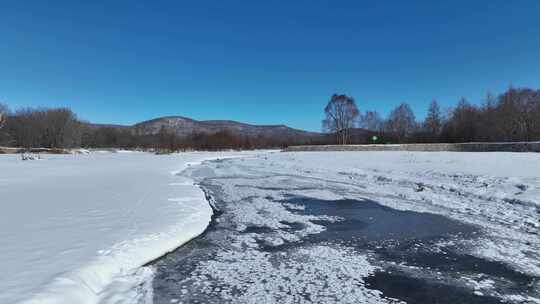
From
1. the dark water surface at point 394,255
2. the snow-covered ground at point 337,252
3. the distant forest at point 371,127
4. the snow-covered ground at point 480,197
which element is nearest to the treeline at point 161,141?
the distant forest at point 371,127

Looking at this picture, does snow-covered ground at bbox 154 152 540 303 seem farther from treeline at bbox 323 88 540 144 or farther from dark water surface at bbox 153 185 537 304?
treeline at bbox 323 88 540 144

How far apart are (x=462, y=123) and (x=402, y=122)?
18.6 m

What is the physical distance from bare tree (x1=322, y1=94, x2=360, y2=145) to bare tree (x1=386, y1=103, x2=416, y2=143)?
12.5 meters

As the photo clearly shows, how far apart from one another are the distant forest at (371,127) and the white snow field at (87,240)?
4790 cm

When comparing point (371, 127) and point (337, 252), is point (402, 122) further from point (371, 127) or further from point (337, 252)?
point (337, 252)

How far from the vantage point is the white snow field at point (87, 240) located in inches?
140

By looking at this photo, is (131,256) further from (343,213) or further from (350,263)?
(343,213)

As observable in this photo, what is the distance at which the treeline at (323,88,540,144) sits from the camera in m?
44.2

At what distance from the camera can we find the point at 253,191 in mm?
12180

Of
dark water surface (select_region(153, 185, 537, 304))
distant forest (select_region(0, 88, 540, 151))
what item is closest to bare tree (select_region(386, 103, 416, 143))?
distant forest (select_region(0, 88, 540, 151))

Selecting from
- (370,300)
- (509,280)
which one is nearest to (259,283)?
(370,300)

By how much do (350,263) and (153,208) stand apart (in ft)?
Answer: 17.4

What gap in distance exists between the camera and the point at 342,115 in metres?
63.5

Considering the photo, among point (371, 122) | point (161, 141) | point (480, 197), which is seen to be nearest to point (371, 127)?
point (371, 122)
